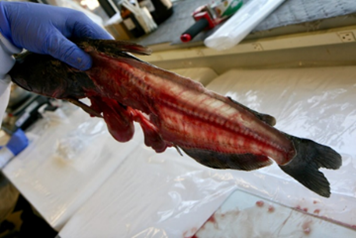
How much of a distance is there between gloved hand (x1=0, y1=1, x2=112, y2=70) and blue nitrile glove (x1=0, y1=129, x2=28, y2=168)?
6.29 ft

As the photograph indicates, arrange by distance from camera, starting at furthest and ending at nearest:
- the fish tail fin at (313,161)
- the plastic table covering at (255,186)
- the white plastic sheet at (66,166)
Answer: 1. the white plastic sheet at (66,166)
2. the plastic table covering at (255,186)
3. the fish tail fin at (313,161)

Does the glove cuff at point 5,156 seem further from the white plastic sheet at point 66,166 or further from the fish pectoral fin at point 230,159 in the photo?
the fish pectoral fin at point 230,159

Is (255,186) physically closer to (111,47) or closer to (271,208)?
(271,208)


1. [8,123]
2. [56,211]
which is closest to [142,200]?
[56,211]

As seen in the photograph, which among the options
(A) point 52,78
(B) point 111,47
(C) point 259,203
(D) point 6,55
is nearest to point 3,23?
(D) point 6,55

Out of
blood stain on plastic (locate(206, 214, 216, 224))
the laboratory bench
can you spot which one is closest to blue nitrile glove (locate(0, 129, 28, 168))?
the laboratory bench

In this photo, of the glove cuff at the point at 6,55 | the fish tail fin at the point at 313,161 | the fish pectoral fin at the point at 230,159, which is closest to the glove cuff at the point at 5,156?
the glove cuff at the point at 6,55

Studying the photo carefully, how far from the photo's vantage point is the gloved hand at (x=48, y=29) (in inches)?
36.2

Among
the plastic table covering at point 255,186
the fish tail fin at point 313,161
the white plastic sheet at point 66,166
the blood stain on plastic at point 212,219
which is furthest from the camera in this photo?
the white plastic sheet at point 66,166

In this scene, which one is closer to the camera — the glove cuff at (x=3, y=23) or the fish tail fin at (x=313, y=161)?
the fish tail fin at (x=313, y=161)

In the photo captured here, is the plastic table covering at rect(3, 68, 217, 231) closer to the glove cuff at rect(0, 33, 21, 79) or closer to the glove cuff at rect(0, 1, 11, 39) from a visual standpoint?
the glove cuff at rect(0, 33, 21, 79)

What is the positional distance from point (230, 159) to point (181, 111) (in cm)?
20

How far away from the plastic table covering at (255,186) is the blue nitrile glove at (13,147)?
1319 millimetres

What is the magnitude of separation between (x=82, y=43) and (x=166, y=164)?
0.96 meters
